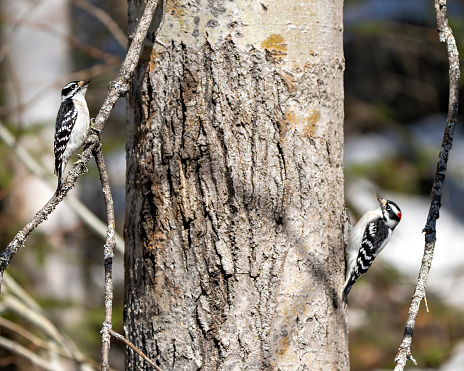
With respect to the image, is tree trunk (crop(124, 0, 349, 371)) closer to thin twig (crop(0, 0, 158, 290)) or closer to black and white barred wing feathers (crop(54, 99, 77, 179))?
thin twig (crop(0, 0, 158, 290))

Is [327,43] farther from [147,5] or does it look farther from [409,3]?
[409,3]

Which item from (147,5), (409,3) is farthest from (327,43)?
(409,3)

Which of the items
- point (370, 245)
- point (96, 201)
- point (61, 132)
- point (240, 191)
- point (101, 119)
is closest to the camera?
point (101, 119)

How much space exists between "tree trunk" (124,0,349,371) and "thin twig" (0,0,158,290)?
0.13 metres

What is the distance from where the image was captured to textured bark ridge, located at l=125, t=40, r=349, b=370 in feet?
6.33

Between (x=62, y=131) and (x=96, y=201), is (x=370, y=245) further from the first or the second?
(x=96, y=201)

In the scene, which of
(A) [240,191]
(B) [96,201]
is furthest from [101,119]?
(B) [96,201]

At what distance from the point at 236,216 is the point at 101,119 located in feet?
1.89

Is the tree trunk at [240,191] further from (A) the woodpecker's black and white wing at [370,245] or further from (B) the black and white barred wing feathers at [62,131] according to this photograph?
(B) the black and white barred wing feathers at [62,131]

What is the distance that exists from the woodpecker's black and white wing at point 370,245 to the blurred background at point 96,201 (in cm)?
29

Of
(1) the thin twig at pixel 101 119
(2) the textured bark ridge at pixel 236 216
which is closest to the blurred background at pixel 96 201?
(2) the textured bark ridge at pixel 236 216

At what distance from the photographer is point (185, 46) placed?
6.53 feet

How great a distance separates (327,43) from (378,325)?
5.68 metres

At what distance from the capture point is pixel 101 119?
182cm
